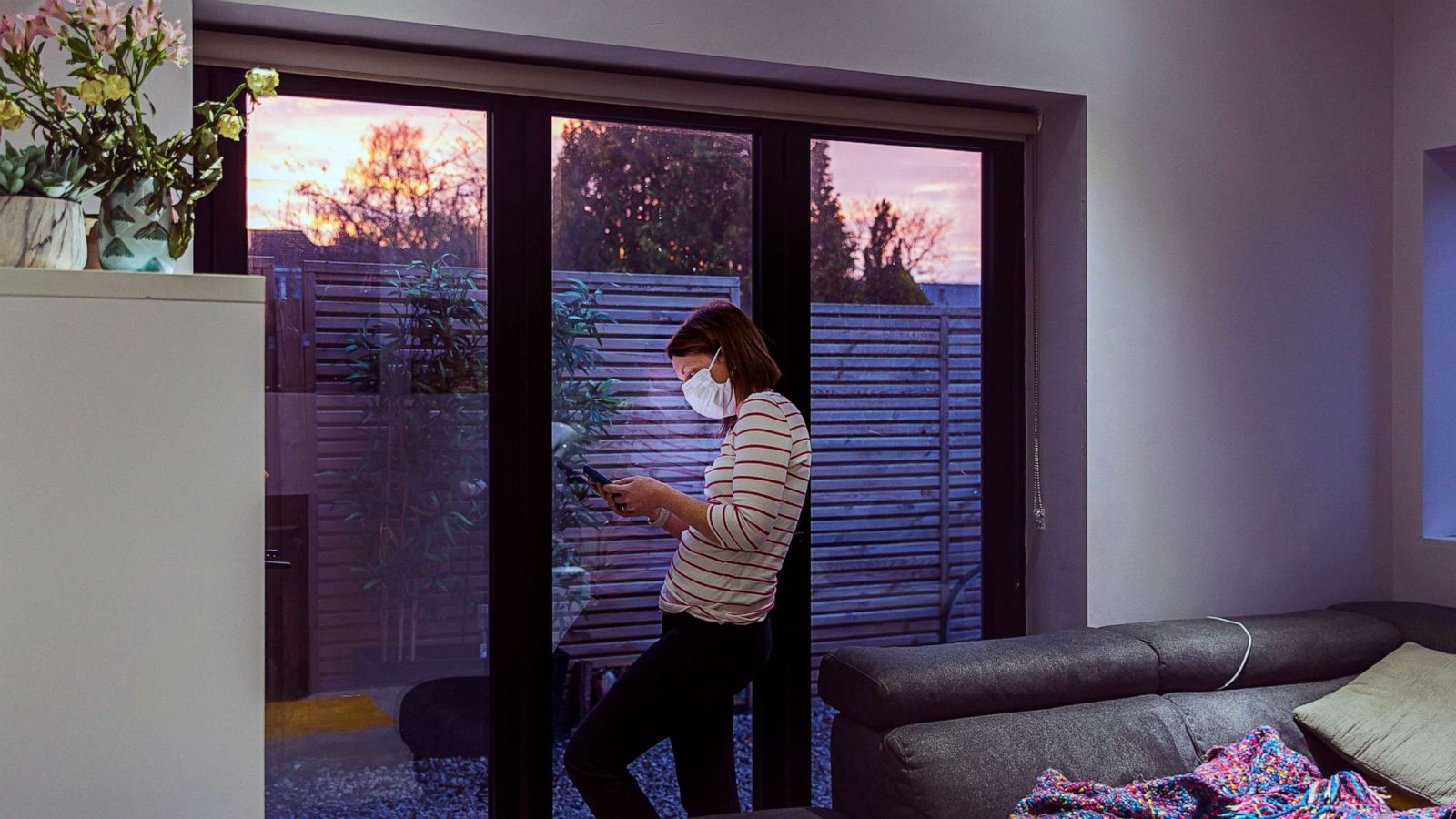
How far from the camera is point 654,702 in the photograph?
99.5 inches

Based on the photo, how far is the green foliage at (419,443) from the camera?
2.63 m

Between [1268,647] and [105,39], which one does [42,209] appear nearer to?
[105,39]

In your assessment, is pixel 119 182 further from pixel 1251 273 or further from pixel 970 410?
pixel 1251 273

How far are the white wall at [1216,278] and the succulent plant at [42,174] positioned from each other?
73.5 inches

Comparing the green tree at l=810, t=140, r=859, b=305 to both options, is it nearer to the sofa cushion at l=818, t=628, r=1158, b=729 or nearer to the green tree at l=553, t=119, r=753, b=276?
the green tree at l=553, t=119, r=753, b=276

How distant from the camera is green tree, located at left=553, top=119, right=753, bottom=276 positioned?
2791 millimetres

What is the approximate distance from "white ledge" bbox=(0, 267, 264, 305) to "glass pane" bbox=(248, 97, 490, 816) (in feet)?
4.58

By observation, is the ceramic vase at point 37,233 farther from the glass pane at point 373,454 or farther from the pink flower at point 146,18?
the glass pane at point 373,454

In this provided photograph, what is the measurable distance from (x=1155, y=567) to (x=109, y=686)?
103 inches

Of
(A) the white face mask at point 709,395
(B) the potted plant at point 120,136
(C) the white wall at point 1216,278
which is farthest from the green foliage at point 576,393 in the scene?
(B) the potted plant at point 120,136

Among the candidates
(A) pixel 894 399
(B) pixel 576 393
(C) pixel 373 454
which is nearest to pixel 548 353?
(B) pixel 576 393

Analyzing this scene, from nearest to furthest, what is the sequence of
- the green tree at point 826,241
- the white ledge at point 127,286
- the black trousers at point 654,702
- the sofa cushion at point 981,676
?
Answer: the white ledge at point 127,286 → the sofa cushion at point 981,676 → the black trousers at point 654,702 → the green tree at point 826,241

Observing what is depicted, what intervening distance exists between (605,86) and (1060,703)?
1704 millimetres

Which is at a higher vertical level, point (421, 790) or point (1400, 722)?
point (1400, 722)
